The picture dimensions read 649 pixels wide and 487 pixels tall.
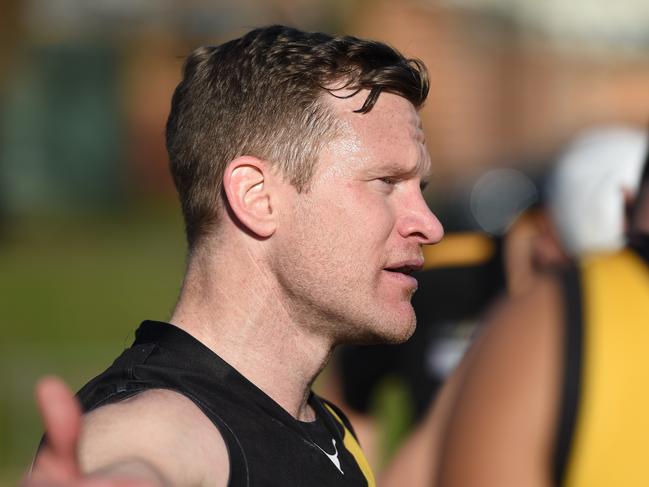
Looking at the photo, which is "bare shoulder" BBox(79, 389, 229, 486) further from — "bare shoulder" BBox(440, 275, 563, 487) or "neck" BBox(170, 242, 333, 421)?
"bare shoulder" BBox(440, 275, 563, 487)

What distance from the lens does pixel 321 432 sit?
91.4 inches

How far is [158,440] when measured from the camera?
1.78 metres

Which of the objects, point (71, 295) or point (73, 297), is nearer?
point (73, 297)

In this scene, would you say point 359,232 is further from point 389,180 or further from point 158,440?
point 158,440

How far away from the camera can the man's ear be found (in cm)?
217

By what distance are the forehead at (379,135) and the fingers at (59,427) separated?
90 centimetres

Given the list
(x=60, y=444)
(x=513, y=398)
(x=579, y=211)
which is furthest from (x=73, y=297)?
(x=60, y=444)

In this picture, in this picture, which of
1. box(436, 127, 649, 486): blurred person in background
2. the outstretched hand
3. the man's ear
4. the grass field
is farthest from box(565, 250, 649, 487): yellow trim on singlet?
the grass field

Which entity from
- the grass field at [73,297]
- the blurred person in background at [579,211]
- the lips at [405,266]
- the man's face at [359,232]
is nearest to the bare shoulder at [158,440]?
the man's face at [359,232]

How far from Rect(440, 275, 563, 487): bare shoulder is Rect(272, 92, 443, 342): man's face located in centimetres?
19

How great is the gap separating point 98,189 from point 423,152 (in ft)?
84.9

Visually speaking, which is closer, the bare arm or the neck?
the bare arm

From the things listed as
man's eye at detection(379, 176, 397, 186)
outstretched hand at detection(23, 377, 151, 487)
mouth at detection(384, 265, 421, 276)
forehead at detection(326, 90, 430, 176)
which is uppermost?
forehead at detection(326, 90, 430, 176)

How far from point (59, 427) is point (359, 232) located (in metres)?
0.92
